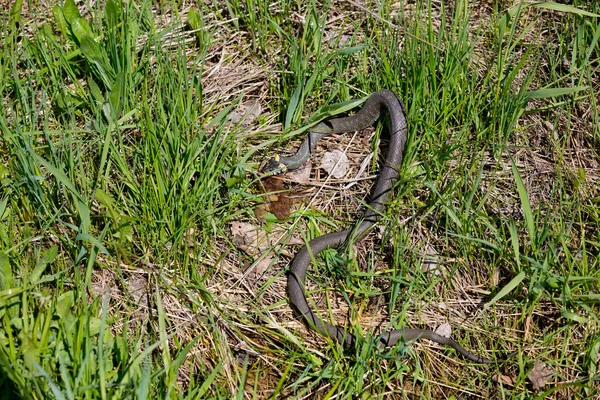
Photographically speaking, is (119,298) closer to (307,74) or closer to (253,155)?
(253,155)

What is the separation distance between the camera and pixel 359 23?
4.15 m

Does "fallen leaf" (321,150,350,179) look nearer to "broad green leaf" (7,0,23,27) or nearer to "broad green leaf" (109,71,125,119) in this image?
"broad green leaf" (109,71,125,119)

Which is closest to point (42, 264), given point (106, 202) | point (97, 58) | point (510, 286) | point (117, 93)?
point (106, 202)

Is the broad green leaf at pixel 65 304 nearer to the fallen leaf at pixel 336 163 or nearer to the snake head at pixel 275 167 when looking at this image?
the snake head at pixel 275 167

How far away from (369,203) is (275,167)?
0.56 m

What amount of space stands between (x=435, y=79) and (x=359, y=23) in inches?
30.5

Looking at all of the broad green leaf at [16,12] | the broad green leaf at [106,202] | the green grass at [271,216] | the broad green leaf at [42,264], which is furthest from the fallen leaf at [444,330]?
the broad green leaf at [16,12]

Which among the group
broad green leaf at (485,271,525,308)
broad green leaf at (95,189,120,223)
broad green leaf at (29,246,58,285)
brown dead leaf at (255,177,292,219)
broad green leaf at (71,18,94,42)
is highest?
broad green leaf at (71,18,94,42)

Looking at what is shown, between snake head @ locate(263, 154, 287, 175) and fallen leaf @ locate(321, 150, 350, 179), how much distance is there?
271 millimetres

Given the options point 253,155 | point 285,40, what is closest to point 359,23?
point 285,40

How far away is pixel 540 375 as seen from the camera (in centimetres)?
302

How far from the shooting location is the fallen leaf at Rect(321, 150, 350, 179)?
12.5ft

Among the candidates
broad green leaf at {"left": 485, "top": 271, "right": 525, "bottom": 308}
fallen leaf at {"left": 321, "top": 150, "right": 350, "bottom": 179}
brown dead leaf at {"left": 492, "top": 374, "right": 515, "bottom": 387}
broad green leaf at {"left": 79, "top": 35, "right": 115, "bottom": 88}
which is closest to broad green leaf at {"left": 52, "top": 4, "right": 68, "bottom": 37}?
broad green leaf at {"left": 79, "top": 35, "right": 115, "bottom": 88}

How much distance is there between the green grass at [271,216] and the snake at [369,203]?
68 mm
